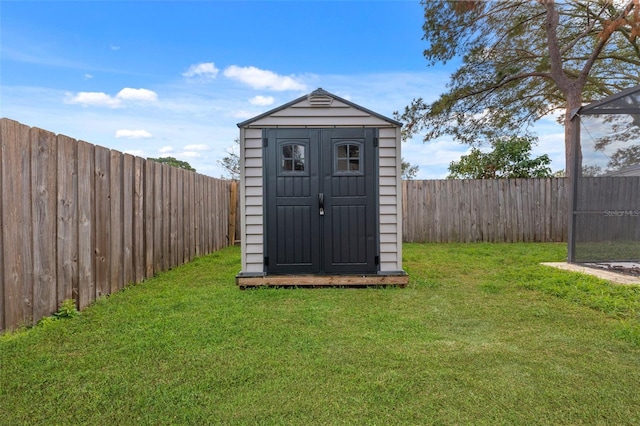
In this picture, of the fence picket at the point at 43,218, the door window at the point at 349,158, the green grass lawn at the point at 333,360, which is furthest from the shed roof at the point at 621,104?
the fence picket at the point at 43,218

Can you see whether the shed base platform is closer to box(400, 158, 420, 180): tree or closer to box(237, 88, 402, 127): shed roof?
box(237, 88, 402, 127): shed roof

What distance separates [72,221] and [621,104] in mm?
6953

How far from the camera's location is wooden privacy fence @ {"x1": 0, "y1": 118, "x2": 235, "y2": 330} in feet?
8.56

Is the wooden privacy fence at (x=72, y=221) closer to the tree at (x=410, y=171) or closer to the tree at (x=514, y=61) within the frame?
the tree at (x=514, y=61)

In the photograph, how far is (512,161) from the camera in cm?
1065

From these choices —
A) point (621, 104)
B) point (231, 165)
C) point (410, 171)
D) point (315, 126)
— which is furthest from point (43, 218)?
point (410, 171)

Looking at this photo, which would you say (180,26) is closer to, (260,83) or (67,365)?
(260,83)

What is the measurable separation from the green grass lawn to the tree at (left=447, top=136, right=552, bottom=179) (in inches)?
296

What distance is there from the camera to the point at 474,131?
1041 centimetres

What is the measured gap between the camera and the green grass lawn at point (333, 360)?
166cm

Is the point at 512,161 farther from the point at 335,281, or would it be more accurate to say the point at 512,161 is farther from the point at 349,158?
the point at 335,281

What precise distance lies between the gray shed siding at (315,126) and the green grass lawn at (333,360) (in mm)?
718

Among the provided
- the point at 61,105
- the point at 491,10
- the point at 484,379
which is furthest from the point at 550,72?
the point at 61,105

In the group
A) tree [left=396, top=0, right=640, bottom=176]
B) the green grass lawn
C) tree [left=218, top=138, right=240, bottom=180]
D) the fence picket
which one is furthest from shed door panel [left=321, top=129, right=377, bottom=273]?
tree [left=218, top=138, right=240, bottom=180]
